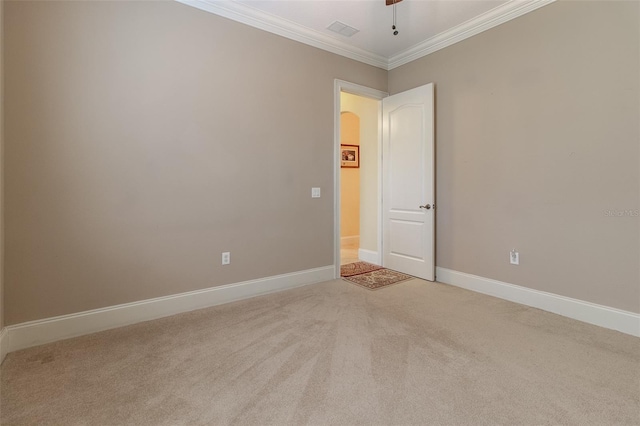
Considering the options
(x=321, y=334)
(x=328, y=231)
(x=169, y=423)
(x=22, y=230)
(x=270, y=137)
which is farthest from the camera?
(x=328, y=231)

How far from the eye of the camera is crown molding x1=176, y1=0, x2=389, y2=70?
2809 mm

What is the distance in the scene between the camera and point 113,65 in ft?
7.79

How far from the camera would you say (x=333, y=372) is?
5.85 feet

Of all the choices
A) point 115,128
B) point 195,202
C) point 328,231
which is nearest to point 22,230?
point 115,128

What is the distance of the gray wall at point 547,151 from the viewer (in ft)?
7.61

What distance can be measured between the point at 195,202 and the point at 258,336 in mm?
1359

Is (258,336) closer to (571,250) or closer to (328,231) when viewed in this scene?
(328,231)

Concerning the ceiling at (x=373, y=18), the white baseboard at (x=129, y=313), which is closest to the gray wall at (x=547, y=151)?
the ceiling at (x=373, y=18)

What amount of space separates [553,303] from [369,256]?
2.41 m

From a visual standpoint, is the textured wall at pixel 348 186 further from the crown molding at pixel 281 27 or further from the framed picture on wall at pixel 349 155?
the crown molding at pixel 281 27

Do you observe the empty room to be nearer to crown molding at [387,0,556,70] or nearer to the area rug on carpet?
crown molding at [387,0,556,70]

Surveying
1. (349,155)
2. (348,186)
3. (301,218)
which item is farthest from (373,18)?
(348,186)

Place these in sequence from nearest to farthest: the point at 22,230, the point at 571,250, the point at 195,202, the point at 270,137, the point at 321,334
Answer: the point at 22,230 < the point at 321,334 < the point at 571,250 < the point at 195,202 < the point at 270,137

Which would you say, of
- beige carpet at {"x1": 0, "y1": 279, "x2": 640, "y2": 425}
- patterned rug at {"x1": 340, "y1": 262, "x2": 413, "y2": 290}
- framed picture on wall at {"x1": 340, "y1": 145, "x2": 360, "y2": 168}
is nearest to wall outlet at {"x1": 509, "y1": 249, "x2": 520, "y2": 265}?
beige carpet at {"x1": 0, "y1": 279, "x2": 640, "y2": 425}
